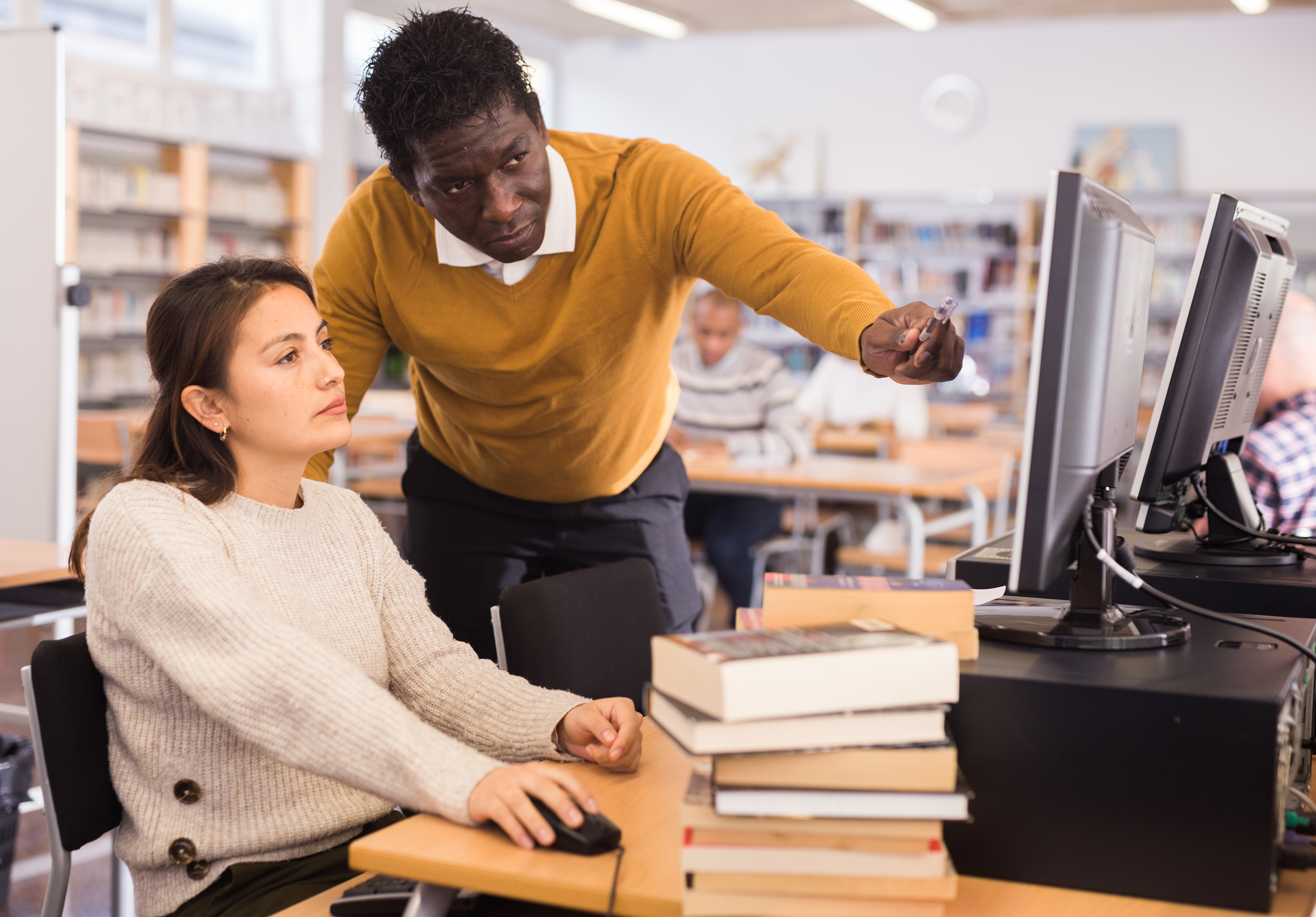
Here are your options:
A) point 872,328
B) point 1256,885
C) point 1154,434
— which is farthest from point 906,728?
point 1154,434

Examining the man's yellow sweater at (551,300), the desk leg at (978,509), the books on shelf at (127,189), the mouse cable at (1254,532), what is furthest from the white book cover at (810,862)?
the books on shelf at (127,189)

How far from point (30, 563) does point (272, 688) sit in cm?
159

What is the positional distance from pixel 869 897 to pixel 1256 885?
0.29 meters

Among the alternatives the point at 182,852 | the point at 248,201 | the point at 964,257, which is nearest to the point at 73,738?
the point at 182,852

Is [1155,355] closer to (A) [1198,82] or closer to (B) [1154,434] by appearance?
(A) [1198,82]

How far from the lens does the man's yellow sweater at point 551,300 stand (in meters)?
1.63

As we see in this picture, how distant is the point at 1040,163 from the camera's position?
899 centimetres

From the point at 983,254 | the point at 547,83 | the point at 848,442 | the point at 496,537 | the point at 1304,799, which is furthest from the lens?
the point at 547,83

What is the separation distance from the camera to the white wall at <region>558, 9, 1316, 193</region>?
836 centimetres

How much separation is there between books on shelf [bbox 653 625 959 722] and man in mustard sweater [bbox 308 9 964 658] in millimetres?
334

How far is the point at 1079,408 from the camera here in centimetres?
98

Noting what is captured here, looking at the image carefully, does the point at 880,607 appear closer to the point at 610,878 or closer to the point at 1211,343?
the point at 610,878

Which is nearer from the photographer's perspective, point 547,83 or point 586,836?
point 586,836

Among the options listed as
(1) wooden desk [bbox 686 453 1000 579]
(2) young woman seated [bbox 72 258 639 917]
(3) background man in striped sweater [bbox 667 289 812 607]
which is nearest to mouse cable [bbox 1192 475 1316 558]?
(2) young woman seated [bbox 72 258 639 917]
